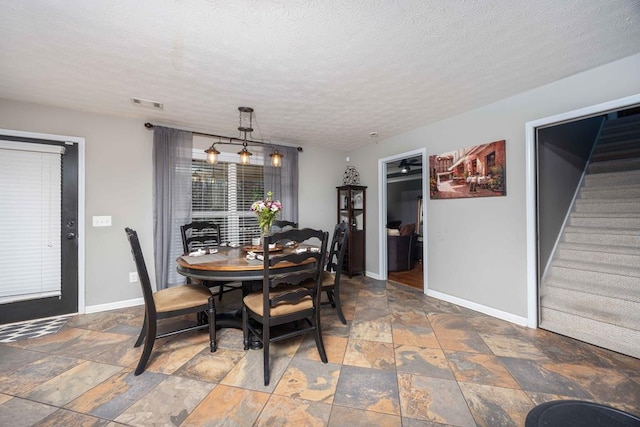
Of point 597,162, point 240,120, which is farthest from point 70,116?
point 597,162

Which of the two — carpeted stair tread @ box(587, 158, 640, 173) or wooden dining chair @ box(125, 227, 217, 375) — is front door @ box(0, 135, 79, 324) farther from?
carpeted stair tread @ box(587, 158, 640, 173)

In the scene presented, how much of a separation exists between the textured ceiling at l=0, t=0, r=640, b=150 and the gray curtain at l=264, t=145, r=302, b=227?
4.45 feet

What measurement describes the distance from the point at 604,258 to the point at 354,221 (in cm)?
313

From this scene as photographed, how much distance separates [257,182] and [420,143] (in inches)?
99.6

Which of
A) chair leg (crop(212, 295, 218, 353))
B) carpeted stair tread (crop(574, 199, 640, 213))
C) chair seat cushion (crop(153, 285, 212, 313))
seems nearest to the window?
chair seat cushion (crop(153, 285, 212, 313))

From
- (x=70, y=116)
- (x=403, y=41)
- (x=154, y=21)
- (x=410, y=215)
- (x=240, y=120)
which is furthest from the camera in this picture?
(x=410, y=215)

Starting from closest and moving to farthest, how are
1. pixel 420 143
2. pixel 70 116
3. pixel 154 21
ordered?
pixel 154 21 < pixel 70 116 < pixel 420 143

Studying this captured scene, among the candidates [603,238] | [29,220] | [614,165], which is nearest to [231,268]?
[29,220]

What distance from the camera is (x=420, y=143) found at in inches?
145

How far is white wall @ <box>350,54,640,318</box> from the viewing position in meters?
2.23

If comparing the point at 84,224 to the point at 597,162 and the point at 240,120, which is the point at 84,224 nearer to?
the point at 240,120

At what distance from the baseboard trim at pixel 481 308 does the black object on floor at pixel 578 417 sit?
1543 mm

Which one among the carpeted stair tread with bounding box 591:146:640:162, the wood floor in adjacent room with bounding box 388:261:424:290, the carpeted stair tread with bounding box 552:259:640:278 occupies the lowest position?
the wood floor in adjacent room with bounding box 388:261:424:290

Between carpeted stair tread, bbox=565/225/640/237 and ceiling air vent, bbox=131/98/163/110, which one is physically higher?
ceiling air vent, bbox=131/98/163/110
